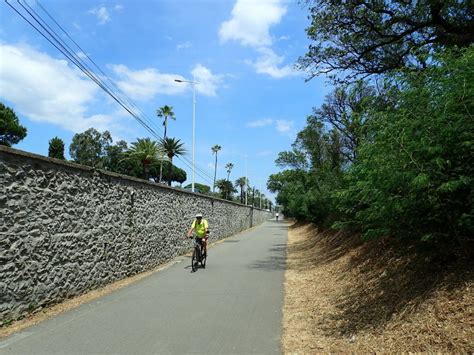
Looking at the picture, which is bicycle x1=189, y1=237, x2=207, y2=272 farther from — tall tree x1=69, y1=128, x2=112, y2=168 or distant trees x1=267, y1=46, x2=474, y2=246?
tall tree x1=69, y1=128, x2=112, y2=168

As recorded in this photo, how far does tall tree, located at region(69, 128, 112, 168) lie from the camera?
88875 millimetres

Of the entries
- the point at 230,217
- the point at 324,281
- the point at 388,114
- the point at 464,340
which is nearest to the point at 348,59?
the point at 324,281

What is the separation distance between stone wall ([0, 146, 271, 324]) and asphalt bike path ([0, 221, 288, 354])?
684mm

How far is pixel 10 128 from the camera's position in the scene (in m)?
58.6

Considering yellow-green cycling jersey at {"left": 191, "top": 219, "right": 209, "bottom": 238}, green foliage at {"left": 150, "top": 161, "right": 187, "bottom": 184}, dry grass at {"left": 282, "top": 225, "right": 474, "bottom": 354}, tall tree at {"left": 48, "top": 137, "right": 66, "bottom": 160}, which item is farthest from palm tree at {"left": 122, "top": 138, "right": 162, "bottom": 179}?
dry grass at {"left": 282, "top": 225, "right": 474, "bottom": 354}

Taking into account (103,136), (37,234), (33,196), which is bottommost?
(37,234)

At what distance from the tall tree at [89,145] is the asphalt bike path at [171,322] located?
81.3 m

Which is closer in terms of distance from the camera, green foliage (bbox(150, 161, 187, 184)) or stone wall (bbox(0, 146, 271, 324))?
stone wall (bbox(0, 146, 271, 324))

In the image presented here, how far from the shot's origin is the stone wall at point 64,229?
7336 mm

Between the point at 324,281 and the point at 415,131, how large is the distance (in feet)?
20.0

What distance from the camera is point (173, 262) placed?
16.2 m

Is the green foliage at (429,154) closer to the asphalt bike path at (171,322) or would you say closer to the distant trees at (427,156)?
the distant trees at (427,156)

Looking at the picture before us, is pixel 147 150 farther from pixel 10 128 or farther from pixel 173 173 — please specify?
pixel 173 173

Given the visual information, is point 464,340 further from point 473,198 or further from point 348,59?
point 348,59
